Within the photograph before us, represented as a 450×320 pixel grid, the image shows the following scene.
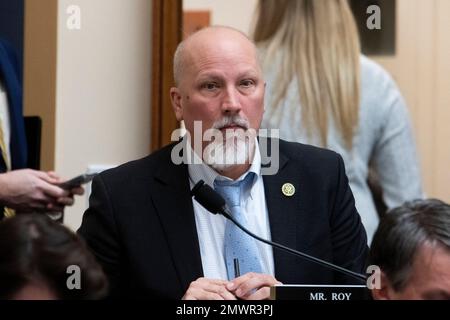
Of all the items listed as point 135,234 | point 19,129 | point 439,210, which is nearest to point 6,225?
point 135,234

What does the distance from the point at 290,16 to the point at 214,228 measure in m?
1.05

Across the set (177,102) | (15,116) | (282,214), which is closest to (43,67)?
(15,116)

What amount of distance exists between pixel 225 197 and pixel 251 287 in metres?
0.33

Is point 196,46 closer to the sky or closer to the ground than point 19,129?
closer to the sky

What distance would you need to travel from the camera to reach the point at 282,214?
7.42ft

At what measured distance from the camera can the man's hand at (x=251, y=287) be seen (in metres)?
1.98

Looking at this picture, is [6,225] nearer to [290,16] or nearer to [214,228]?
[214,228]

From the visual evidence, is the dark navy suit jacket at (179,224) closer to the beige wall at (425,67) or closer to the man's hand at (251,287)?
the man's hand at (251,287)

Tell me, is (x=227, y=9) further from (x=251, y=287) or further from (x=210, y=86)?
(x=251, y=287)

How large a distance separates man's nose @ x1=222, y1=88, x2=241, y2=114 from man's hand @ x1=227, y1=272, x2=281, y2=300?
0.43 meters

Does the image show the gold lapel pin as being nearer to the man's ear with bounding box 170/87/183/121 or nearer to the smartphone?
the man's ear with bounding box 170/87/183/121

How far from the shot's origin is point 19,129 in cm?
262

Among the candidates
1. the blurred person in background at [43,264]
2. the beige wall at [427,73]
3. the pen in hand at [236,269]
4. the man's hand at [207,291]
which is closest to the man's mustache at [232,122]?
the pen in hand at [236,269]
